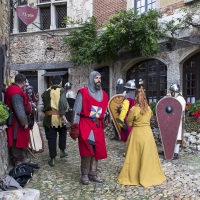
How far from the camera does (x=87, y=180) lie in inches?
166

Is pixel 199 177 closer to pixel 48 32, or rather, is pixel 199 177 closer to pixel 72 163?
pixel 72 163

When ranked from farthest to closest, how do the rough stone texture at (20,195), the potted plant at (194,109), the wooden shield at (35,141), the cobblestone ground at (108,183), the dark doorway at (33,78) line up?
the dark doorway at (33,78) < the potted plant at (194,109) < the wooden shield at (35,141) < the cobblestone ground at (108,183) < the rough stone texture at (20,195)

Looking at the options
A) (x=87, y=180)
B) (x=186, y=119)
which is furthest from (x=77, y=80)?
(x=87, y=180)

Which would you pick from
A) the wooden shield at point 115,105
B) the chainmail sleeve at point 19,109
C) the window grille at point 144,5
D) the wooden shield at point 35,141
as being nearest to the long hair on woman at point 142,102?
the chainmail sleeve at point 19,109

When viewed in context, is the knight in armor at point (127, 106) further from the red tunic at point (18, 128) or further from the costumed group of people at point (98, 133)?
the red tunic at point (18, 128)

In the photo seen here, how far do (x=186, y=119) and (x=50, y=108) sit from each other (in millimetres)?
3288

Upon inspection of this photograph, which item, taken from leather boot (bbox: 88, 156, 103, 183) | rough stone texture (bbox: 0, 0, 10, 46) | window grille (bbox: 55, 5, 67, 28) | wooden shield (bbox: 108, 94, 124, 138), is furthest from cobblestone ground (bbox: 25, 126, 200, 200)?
window grille (bbox: 55, 5, 67, 28)

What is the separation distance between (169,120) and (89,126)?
6.41 ft

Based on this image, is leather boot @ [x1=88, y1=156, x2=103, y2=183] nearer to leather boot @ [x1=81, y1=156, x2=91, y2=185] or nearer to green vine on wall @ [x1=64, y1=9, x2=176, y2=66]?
leather boot @ [x1=81, y1=156, x2=91, y2=185]

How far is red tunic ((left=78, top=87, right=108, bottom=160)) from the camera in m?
4.10

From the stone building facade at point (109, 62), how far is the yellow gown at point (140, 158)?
4549 mm

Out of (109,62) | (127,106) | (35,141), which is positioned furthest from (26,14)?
(127,106)

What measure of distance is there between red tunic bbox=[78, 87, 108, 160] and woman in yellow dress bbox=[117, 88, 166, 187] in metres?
0.42

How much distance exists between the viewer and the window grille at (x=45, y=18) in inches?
504
